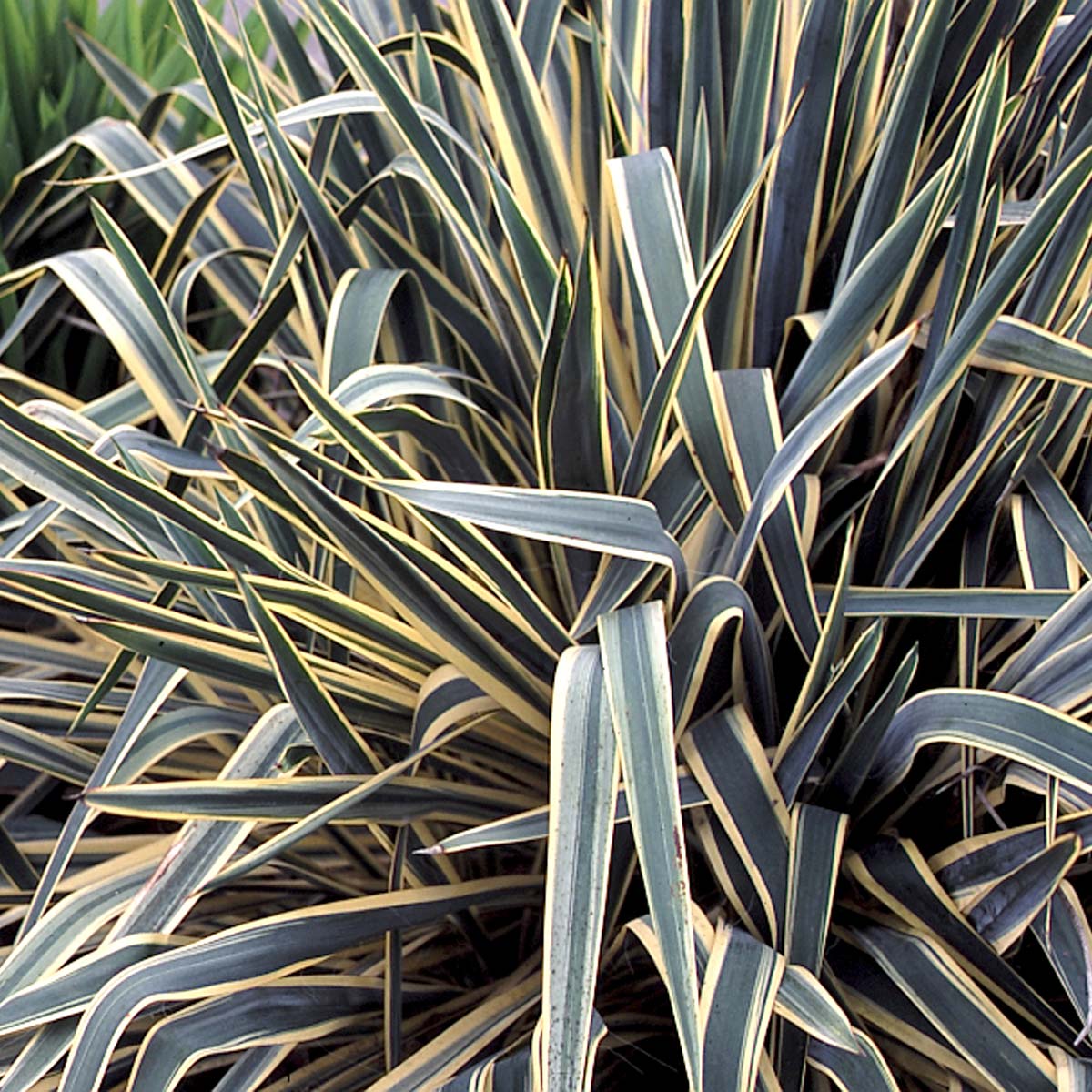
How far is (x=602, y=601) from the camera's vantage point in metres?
0.70

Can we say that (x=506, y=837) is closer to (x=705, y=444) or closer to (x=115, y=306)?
(x=705, y=444)

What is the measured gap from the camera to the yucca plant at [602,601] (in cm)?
64

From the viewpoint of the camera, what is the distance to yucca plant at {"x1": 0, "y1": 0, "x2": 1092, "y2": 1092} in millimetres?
640

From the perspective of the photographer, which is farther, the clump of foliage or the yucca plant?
the clump of foliage

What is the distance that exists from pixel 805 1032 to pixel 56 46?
1117 millimetres

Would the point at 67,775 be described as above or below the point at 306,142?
below

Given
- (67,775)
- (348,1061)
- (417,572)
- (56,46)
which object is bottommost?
(348,1061)

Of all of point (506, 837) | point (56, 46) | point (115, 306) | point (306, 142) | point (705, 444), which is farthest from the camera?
point (56, 46)

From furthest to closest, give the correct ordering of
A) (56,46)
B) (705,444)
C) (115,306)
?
(56,46)
(115,306)
(705,444)

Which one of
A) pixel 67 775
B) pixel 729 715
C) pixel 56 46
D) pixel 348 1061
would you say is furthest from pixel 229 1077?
pixel 56 46

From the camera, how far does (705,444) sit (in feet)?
2.48

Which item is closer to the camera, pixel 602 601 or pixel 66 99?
pixel 602 601

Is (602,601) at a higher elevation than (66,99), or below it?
below

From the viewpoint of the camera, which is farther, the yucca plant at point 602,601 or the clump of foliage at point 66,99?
the clump of foliage at point 66,99
